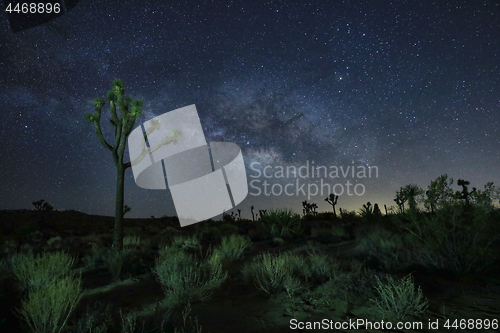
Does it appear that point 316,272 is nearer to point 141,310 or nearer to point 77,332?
point 141,310

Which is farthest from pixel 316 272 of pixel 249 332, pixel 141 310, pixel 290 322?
pixel 141 310

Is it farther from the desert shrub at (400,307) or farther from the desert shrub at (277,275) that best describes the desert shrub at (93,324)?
the desert shrub at (400,307)

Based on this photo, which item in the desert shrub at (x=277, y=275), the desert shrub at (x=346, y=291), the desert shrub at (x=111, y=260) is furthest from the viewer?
the desert shrub at (x=111, y=260)

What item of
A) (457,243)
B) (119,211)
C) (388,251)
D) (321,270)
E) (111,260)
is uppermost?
(119,211)

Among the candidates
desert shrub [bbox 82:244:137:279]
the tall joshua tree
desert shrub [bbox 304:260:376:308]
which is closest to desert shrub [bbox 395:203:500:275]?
desert shrub [bbox 304:260:376:308]

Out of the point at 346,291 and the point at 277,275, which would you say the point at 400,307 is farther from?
the point at 277,275

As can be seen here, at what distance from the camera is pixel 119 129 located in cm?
1115

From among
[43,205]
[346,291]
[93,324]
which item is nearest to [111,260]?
[93,324]

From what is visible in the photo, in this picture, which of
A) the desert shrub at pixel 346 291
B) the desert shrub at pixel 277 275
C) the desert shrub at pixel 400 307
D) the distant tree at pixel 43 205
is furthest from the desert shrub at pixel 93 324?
the distant tree at pixel 43 205

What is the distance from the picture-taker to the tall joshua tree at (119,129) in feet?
35.1

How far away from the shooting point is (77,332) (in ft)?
12.1

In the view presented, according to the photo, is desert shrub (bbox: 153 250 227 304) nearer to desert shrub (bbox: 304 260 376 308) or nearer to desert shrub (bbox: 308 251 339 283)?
desert shrub (bbox: 304 260 376 308)

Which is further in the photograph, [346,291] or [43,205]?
[43,205]

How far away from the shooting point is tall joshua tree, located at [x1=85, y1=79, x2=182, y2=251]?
10695mm
